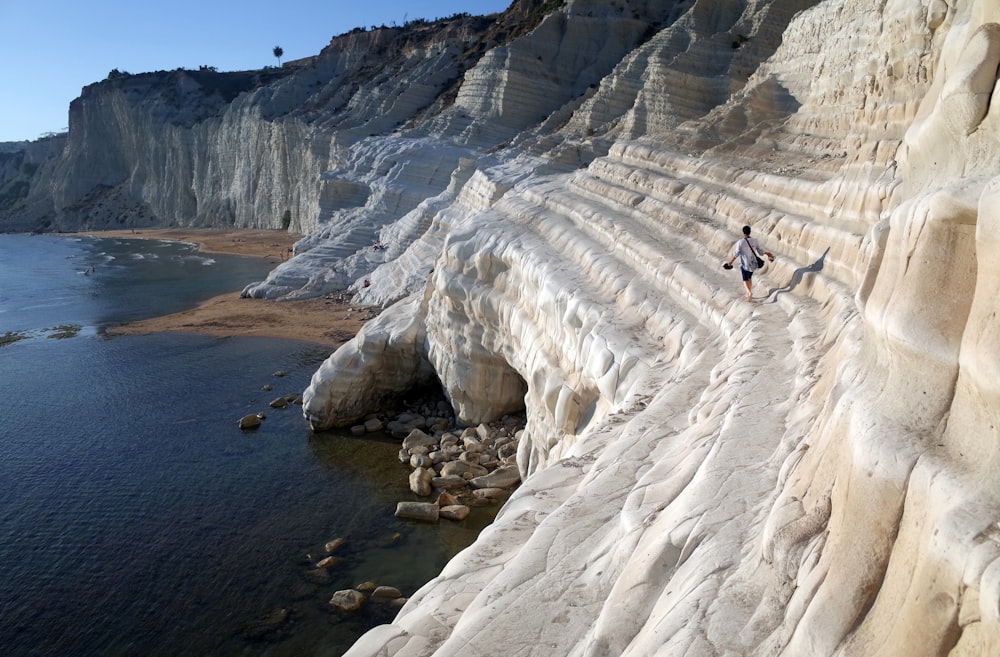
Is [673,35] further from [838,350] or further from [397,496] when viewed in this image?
[838,350]

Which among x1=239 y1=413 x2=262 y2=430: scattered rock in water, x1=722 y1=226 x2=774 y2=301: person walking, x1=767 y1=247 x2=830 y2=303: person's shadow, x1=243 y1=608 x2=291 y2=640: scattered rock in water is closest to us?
x1=767 y1=247 x2=830 y2=303: person's shadow

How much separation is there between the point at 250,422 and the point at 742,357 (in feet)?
44.9

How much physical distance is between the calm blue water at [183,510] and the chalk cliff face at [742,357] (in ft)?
8.04

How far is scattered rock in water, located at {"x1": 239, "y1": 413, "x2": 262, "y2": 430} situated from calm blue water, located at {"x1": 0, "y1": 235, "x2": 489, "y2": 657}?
1.00 ft

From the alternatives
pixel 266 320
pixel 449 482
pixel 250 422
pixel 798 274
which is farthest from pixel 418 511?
pixel 266 320

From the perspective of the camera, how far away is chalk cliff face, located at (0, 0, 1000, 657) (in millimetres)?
3047

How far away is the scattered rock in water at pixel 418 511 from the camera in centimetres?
1279

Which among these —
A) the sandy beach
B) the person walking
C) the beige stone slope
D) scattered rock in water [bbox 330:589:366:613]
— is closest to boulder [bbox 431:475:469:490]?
the beige stone slope

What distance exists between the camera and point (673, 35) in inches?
1053

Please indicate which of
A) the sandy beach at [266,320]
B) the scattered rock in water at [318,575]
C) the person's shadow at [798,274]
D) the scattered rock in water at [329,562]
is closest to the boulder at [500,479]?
the scattered rock in water at [329,562]

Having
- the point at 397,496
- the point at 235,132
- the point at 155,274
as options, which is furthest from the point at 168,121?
the point at 397,496

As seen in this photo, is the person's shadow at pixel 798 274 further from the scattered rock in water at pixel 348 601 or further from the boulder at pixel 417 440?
the boulder at pixel 417 440

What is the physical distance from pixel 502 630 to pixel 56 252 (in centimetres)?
5895

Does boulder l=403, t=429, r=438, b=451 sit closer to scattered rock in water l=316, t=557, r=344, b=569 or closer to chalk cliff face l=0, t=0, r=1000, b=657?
chalk cliff face l=0, t=0, r=1000, b=657
